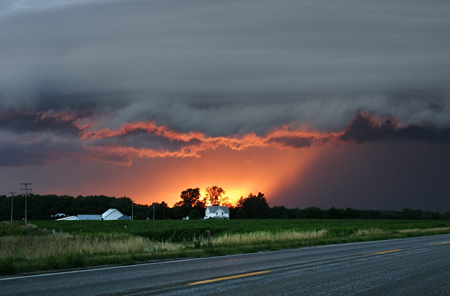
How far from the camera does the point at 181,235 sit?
54406 millimetres

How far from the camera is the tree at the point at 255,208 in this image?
162250 millimetres

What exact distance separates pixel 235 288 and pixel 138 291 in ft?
6.59

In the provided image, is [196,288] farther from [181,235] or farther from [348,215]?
[348,215]

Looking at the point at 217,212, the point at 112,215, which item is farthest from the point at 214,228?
the point at 112,215

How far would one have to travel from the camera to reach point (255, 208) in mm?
162875

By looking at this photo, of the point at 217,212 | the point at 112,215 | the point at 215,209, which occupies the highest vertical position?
the point at 215,209

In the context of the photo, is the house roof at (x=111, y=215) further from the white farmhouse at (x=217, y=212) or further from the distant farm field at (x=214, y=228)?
the distant farm field at (x=214, y=228)

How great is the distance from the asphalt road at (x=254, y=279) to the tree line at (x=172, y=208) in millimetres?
128446

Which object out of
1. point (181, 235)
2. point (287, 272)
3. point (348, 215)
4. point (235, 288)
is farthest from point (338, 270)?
point (348, 215)

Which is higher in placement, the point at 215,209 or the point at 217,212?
the point at 215,209

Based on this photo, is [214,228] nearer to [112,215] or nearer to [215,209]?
[215,209]

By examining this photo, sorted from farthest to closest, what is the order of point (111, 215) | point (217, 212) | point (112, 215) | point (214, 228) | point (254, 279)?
point (112, 215)
point (111, 215)
point (217, 212)
point (214, 228)
point (254, 279)

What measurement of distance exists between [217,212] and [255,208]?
13770 mm

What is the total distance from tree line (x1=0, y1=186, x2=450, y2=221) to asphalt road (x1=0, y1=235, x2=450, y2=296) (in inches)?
5057
